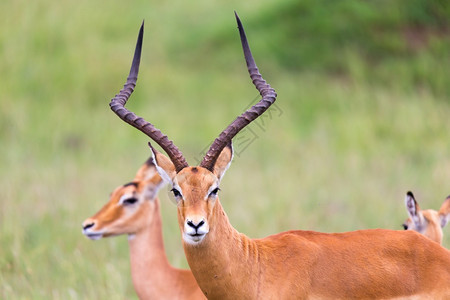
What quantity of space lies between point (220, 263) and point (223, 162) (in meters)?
0.56

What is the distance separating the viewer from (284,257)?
420 cm

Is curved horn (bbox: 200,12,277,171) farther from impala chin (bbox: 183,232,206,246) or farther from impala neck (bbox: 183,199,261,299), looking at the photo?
impala chin (bbox: 183,232,206,246)

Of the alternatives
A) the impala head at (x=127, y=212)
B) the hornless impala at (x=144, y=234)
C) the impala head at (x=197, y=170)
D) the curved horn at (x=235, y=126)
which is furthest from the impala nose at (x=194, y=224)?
the impala head at (x=127, y=212)

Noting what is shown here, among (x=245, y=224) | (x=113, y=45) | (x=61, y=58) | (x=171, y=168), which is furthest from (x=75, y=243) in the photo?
(x=113, y=45)

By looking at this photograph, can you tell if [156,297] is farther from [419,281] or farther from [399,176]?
[399,176]

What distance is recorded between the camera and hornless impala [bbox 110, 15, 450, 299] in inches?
158

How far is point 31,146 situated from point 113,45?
4528mm

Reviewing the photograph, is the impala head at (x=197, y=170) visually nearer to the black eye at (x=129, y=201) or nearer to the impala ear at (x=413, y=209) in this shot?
the black eye at (x=129, y=201)

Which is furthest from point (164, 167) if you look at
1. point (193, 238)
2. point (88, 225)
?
point (88, 225)

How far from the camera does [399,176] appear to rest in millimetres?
9438

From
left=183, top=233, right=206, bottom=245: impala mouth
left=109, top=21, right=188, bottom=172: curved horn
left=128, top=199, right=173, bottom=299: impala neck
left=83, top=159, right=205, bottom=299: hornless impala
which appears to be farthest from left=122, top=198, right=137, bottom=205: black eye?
left=183, top=233, right=206, bottom=245: impala mouth

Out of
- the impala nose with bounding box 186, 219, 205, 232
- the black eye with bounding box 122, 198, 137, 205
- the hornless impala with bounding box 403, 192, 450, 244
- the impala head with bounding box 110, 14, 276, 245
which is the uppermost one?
the impala head with bounding box 110, 14, 276, 245

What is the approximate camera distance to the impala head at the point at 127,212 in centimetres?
550

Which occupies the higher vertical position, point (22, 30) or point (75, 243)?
point (22, 30)
